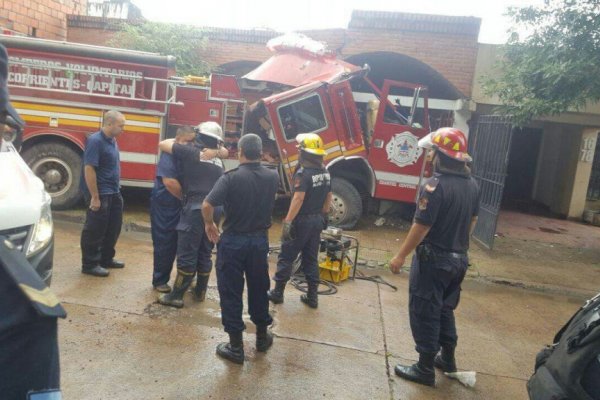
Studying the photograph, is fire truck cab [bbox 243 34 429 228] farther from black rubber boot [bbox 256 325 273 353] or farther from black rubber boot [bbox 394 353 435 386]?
black rubber boot [bbox 394 353 435 386]

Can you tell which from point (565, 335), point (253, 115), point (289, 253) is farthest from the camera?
point (253, 115)

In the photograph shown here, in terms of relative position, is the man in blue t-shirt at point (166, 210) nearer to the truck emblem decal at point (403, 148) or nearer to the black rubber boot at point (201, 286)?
the black rubber boot at point (201, 286)

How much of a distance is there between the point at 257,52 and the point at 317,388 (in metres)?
9.77

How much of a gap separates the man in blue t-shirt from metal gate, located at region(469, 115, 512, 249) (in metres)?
5.20

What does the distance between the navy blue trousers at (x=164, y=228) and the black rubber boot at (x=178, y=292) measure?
0.32 m

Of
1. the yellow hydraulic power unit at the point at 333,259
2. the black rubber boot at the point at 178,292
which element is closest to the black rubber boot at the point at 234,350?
the black rubber boot at the point at 178,292

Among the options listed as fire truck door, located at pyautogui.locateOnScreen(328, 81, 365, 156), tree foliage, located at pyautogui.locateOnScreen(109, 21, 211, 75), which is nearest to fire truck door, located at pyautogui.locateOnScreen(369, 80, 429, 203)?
fire truck door, located at pyautogui.locateOnScreen(328, 81, 365, 156)

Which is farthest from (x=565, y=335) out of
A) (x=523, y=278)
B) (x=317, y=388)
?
(x=523, y=278)

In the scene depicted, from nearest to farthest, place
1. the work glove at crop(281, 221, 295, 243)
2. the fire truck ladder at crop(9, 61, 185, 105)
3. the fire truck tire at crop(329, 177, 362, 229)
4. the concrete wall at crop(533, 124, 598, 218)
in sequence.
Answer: the work glove at crop(281, 221, 295, 243) → the fire truck ladder at crop(9, 61, 185, 105) → the fire truck tire at crop(329, 177, 362, 229) → the concrete wall at crop(533, 124, 598, 218)

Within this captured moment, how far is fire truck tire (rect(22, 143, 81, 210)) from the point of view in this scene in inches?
292

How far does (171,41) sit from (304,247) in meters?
8.17

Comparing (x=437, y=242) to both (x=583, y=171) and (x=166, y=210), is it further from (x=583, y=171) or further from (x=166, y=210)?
(x=583, y=171)

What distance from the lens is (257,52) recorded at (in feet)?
38.7

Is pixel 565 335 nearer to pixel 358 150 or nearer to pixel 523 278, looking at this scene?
pixel 523 278
